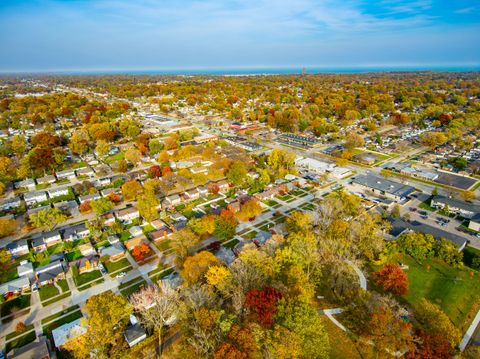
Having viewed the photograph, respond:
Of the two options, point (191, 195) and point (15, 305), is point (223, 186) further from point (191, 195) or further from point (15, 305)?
point (15, 305)

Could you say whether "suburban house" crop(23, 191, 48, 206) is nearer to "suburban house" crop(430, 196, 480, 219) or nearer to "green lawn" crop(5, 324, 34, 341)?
"green lawn" crop(5, 324, 34, 341)

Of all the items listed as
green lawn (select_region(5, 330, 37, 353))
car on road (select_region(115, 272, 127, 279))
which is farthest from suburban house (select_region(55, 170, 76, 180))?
green lawn (select_region(5, 330, 37, 353))

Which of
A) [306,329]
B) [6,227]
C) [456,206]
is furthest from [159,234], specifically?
[456,206]

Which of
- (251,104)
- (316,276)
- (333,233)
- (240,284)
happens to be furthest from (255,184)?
(251,104)

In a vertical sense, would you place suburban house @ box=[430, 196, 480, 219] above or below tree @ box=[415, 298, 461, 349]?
below

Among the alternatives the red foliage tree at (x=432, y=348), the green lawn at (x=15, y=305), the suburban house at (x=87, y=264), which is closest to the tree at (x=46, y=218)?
the suburban house at (x=87, y=264)

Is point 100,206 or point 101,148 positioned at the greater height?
point 101,148
